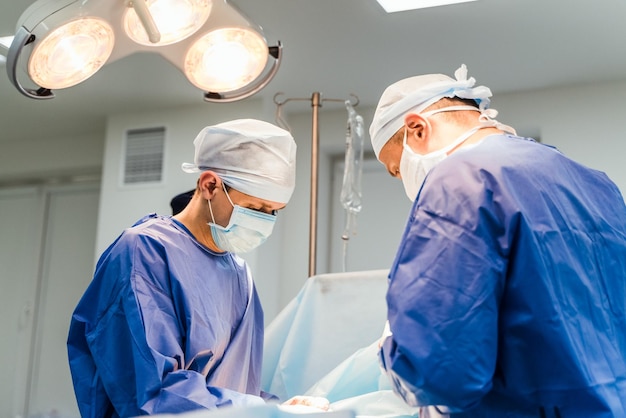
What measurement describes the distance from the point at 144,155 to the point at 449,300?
4230 mm

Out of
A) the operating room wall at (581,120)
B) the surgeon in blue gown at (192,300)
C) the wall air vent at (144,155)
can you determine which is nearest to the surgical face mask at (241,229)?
the surgeon in blue gown at (192,300)

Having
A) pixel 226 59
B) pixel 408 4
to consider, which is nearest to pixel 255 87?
pixel 226 59

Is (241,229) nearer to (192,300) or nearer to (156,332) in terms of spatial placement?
(192,300)

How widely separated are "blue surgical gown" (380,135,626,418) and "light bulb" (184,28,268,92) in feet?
A: 2.77

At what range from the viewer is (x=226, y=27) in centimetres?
Result: 181

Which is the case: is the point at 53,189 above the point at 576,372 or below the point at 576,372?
above

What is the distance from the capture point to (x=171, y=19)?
5.77ft

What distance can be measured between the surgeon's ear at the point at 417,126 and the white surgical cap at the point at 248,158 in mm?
553

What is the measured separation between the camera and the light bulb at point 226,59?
1845 mm

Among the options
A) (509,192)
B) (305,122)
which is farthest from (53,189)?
(509,192)

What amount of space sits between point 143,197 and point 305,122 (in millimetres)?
1223

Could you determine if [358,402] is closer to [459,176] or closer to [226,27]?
[459,176]

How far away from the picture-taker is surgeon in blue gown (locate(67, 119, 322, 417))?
1.58 metres

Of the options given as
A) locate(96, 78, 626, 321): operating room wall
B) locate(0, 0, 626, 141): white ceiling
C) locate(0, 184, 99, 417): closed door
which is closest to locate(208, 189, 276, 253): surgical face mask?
locate(0, 0, 626, 141): white ceiling
